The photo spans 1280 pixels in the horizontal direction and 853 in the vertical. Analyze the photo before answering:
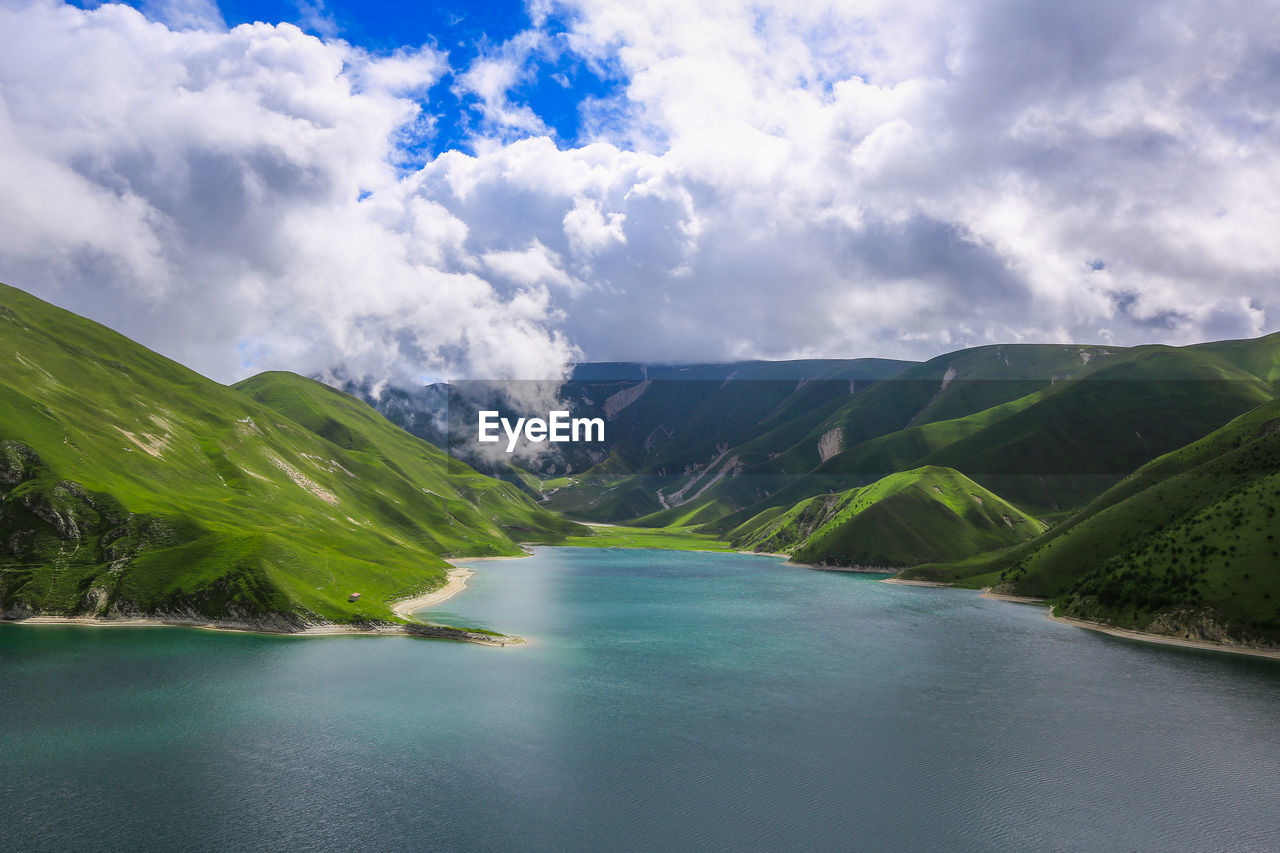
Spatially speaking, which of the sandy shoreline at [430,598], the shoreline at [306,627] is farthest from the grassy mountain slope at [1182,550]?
the sandy shoreline at [430,598]

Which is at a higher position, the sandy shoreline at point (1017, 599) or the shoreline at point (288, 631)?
the sandy shoreline at point (1017, 599)

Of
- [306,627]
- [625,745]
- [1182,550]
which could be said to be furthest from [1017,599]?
[306,627]

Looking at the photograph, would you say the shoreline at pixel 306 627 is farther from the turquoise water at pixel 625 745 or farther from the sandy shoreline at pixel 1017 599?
the sandy shoreline at pixel 1017 599

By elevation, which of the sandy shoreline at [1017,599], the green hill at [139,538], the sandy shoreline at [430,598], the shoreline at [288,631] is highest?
the green hill at [139,538]

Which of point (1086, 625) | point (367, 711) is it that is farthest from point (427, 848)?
point (1086, 625)

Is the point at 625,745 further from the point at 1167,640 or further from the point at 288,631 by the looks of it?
the point at 1167,640

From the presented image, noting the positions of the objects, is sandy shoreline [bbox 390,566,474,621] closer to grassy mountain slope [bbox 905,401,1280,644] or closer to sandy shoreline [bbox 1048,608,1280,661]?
sandy shoreline [bbox 1048,608,1280,661]
